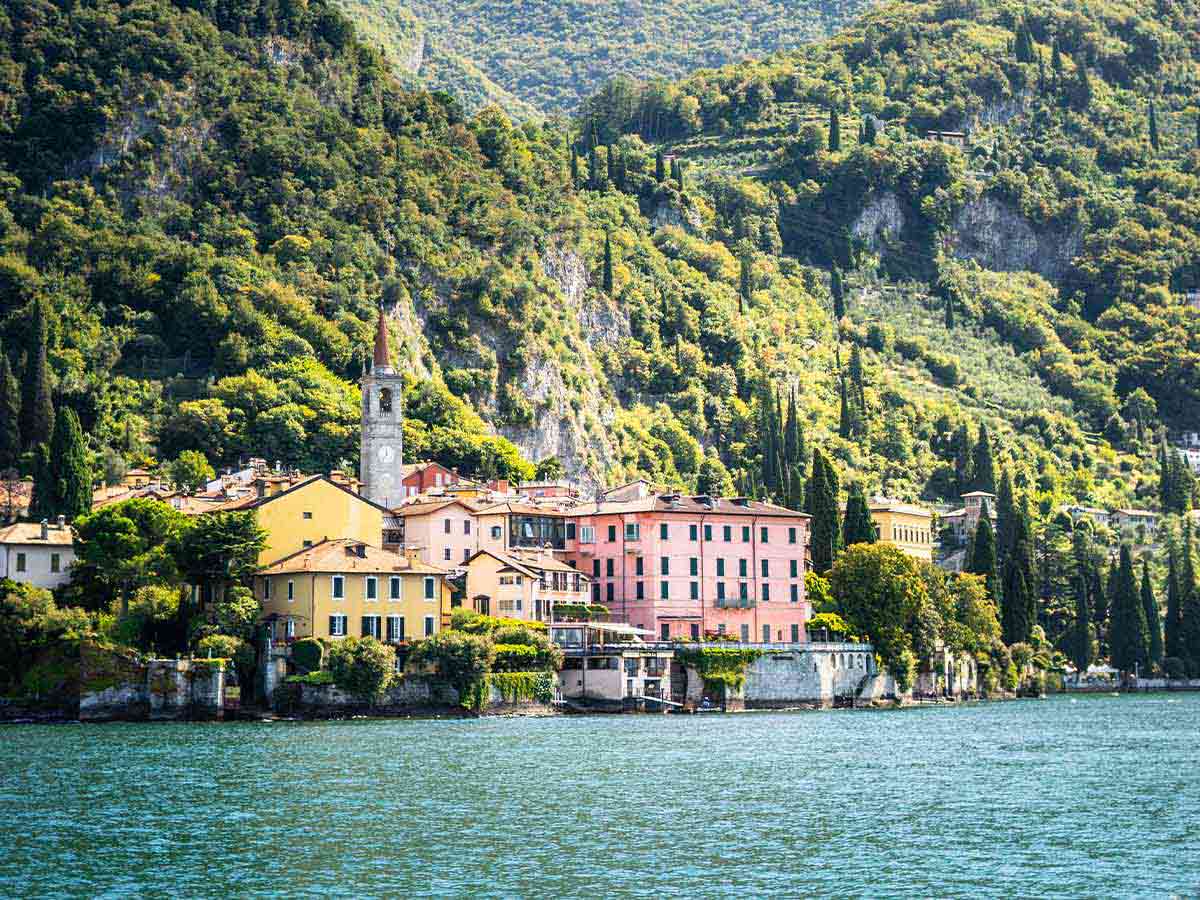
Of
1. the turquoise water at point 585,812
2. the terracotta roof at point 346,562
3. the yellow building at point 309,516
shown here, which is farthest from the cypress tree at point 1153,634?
the terracotta roof at point 346,562

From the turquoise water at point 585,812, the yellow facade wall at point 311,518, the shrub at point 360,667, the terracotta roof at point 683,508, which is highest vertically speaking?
the terracotta roof at point 683,508

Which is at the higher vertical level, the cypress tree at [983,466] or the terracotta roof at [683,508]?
the cypress tree at [983,466]

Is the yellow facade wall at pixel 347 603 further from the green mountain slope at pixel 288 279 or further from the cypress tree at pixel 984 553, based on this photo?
the cypress tree at pixel 984 553

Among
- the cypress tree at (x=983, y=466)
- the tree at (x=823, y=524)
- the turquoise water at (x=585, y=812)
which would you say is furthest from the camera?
the cypress tree at (x=983, y=466)

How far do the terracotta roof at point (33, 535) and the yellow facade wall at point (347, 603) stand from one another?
31.8 ft

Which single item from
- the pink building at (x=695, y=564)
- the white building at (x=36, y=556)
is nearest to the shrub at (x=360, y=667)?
the white building at (x=36, y=556)

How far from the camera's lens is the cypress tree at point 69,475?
106 meters

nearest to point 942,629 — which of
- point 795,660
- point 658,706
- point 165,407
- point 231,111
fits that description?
point 795,660

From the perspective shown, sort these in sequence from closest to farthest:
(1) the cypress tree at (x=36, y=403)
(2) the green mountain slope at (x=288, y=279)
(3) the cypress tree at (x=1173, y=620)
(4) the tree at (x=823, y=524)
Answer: (4) the tree at (x=823, y=524) < (1) the cypress tree at (x=36, y=403) < (2) the green mountain slope at (x=288, y=279) < (3) the cypress tree at (x=1173, y=620)

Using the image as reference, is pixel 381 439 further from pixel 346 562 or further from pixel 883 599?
pixel 883 599

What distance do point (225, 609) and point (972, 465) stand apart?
116425 mm

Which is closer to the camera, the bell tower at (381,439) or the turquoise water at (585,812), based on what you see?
the turquoise water at (585,812)

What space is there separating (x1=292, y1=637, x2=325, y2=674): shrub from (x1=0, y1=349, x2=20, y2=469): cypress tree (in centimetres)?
4017

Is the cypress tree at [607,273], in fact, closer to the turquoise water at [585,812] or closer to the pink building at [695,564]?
the pink building at [695,564]
